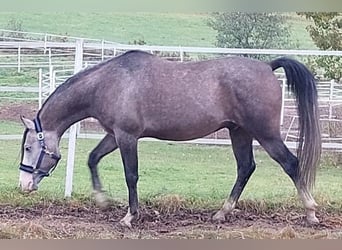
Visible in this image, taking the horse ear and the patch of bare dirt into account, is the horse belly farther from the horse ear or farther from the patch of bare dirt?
the horse ear

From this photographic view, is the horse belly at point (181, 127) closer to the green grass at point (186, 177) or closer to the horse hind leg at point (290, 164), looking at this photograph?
the green grass at point (186, 177)

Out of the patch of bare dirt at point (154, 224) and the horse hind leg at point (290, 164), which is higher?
the horse hind leg at point (290, 164)

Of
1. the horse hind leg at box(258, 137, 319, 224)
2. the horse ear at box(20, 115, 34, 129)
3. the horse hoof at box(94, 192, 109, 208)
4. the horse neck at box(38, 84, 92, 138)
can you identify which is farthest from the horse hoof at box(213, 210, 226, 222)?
the horse ear at box(20, 115, 34, 129)

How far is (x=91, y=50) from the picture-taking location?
8.61ft

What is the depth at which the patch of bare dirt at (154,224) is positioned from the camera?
256 cm

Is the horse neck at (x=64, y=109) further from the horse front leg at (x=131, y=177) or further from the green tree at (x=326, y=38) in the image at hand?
the green tree at (x=326, y=38)

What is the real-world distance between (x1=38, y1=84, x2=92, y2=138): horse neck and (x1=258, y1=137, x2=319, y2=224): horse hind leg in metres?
0.64

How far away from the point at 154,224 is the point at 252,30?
30.9 inches

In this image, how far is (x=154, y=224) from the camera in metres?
2.60

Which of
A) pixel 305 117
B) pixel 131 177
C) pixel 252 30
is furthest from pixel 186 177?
pixel 252 30

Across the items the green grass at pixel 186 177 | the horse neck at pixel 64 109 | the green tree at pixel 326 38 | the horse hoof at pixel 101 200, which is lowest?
the horse hoof at pixel 101 200

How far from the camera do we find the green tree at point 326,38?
263 cm

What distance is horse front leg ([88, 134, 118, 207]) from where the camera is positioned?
2.58 meters

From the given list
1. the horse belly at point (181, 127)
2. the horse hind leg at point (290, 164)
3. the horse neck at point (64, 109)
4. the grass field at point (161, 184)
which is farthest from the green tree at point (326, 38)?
the horse neck at point (64, 109)
